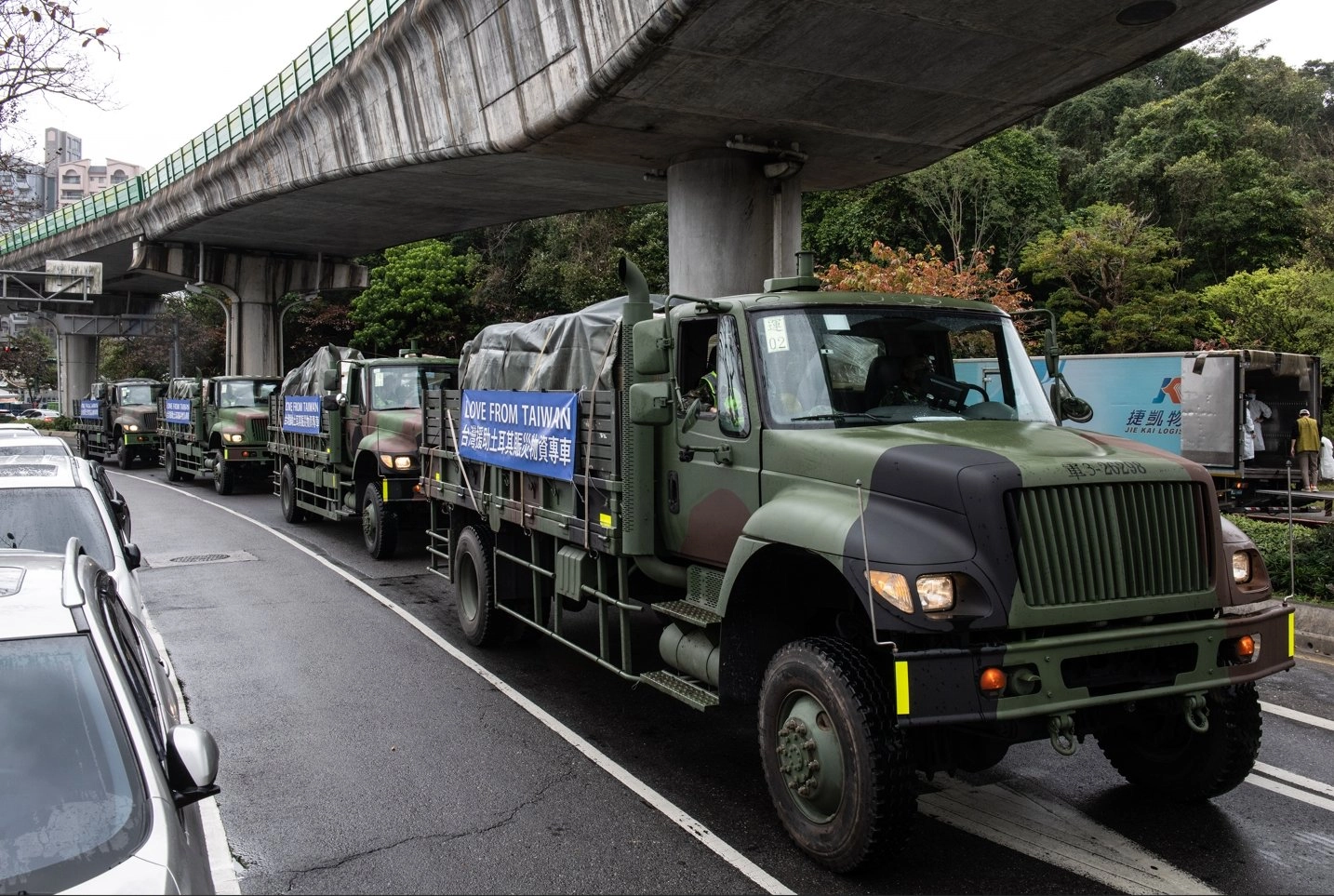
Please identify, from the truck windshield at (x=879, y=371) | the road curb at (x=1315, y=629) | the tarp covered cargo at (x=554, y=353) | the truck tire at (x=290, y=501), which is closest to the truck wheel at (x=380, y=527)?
the truck tire at (x=290, y=501)

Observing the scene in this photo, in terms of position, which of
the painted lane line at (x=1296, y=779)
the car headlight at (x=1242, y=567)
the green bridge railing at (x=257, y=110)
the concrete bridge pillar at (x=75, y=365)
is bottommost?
the painted lane line at (x=1296, y=779)

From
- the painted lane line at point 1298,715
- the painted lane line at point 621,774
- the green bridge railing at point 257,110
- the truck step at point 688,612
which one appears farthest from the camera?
the green bridge railing at point 257,110

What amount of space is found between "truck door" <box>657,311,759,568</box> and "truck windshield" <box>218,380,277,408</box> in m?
18.5

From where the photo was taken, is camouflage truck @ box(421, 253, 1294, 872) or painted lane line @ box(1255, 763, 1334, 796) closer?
camouflage truck @ box(421, 253, 1294, 872)

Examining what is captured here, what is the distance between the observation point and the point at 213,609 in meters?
10.5

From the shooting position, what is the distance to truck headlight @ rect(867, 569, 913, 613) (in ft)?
13.8

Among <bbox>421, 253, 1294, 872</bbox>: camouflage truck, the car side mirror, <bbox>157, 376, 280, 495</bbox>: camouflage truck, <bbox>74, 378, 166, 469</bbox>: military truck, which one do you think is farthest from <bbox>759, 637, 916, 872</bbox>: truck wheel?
<bbox>74, 378, 166, 469</bbox>: military truck

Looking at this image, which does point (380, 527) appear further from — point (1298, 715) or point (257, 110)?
point (257, 110)

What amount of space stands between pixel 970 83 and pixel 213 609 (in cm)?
1167

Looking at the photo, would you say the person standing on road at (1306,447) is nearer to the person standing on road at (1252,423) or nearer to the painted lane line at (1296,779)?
the person standing on road at (1252,423)

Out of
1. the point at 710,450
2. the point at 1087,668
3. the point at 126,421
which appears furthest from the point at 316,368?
the point at 126,421

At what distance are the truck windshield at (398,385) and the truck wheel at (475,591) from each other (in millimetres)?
5176

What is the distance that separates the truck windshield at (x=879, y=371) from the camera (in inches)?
212

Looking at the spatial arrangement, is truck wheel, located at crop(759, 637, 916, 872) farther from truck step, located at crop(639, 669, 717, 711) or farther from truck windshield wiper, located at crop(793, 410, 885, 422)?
truck windshield wiper, located at crop(793, 410, 885, 422)
